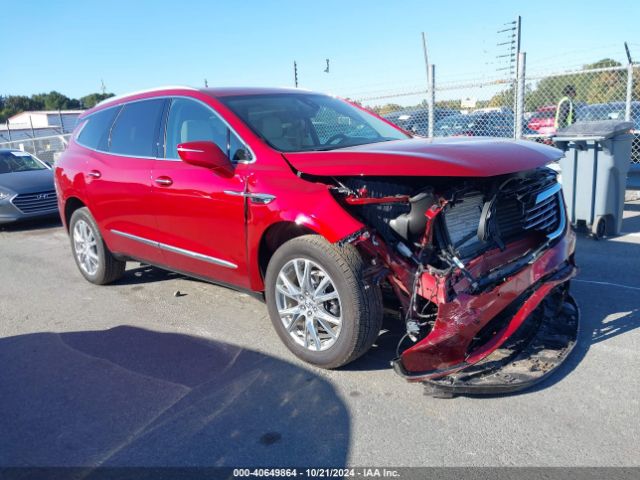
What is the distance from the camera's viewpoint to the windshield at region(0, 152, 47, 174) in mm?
10891

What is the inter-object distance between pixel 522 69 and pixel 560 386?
22.5 ft

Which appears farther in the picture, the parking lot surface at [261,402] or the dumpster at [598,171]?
the dumpster at [598,171]

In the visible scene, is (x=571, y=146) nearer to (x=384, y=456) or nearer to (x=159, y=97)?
(x=159, y=97)

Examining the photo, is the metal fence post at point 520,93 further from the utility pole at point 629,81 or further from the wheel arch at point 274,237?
the wheel arch at point 274,237

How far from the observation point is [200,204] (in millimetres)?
4148

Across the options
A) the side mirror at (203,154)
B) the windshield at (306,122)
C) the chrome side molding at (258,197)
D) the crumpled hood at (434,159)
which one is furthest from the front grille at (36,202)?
the crumpled hood at (434,159)

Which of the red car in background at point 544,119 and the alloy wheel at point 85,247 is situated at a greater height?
the red car in background at point 544,119

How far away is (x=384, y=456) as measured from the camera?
2680mm

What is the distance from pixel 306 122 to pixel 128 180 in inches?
67.9

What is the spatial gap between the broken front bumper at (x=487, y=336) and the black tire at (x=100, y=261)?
12.1ft

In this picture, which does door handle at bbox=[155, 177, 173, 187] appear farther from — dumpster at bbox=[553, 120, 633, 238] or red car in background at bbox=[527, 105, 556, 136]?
red car in background at bbox=[527, 105, 556, 136]

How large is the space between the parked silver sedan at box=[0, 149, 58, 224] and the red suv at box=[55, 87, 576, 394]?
20.3 feet

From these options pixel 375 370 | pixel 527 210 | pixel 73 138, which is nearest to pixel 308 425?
Answer: pixel 375 370

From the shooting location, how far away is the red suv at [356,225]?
3162 millimetres
